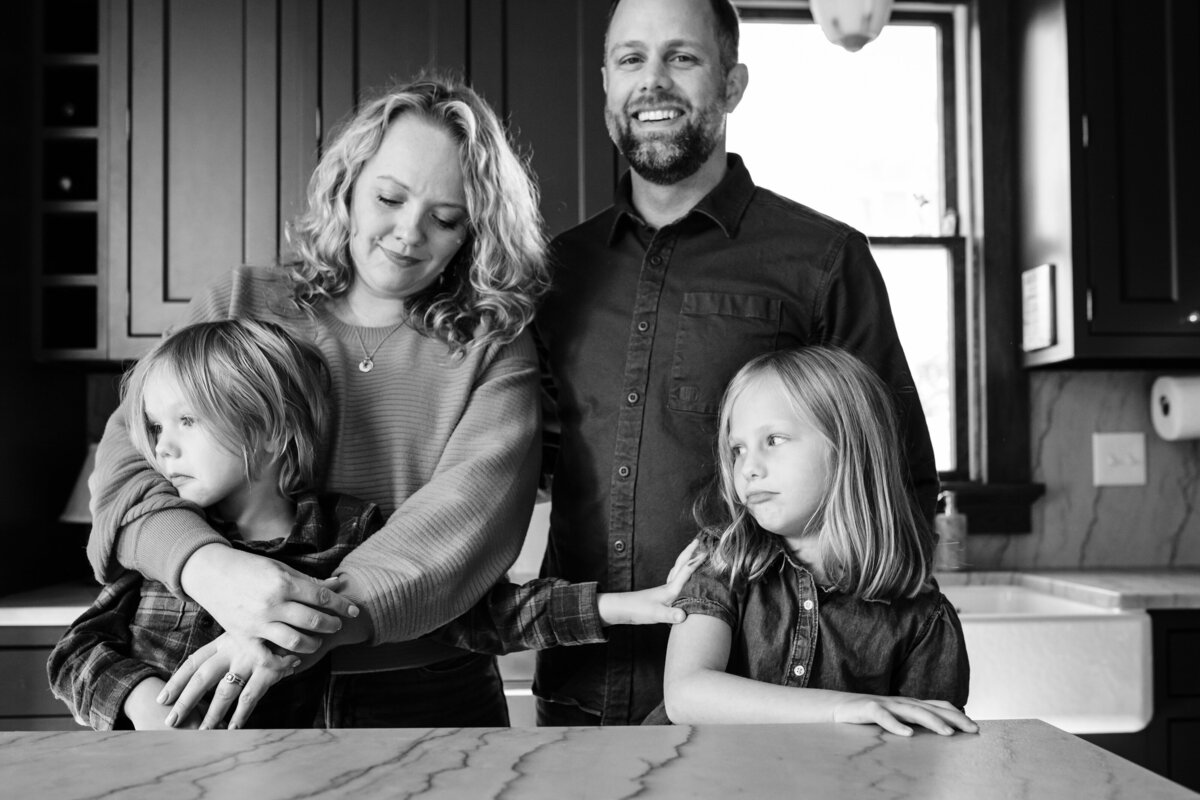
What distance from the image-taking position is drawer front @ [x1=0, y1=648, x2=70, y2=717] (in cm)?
226

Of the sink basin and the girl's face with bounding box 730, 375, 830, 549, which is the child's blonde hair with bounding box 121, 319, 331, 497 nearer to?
the girl's face with bounding box 730, 375, 830, 549

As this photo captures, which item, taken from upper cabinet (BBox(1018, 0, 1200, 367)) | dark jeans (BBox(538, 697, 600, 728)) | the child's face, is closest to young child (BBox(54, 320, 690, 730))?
the child's face

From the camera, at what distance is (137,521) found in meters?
1.24

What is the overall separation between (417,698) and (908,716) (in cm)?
67

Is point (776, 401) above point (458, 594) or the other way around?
above

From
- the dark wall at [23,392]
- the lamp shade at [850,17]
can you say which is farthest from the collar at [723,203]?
the dark wall at [23,392]

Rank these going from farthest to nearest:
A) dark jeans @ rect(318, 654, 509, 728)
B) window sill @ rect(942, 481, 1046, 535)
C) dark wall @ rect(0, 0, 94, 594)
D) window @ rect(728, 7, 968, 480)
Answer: window @ rect(728, 7, 968, 480), window sill @ rect(942, 481, 1046, 535), dark wall @ rect(0, 0, 94, 594), dark jeans @ rect(318, 654, 509, 728)

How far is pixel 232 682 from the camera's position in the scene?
1099 mm

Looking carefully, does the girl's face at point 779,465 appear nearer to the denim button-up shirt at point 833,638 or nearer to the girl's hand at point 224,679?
the denim button-up shirt at point 833,638

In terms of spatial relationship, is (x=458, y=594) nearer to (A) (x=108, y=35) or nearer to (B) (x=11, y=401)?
(B) (x=11, y=401)

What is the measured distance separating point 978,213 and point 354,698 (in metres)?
2.28

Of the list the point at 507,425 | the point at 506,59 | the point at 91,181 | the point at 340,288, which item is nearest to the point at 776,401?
the point at 507,425

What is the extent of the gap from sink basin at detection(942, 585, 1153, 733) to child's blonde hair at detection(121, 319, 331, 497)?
4.85ft

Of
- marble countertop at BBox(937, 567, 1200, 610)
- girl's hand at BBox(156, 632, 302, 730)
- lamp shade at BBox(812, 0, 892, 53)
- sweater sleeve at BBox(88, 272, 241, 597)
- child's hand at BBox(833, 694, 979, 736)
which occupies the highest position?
lamp shade at BBox(812, 0, 892, 53)
